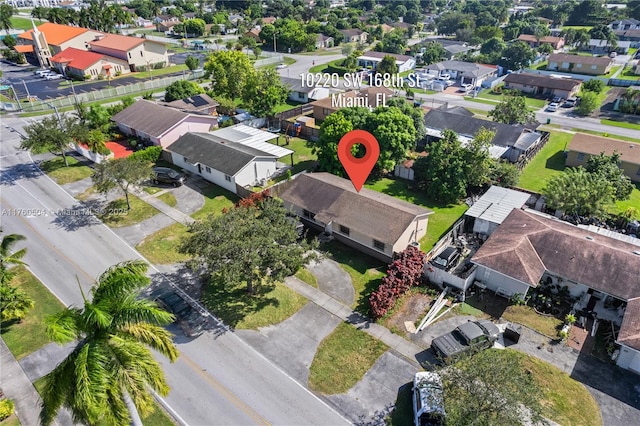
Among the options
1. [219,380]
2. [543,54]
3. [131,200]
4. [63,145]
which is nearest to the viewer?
[219,380]

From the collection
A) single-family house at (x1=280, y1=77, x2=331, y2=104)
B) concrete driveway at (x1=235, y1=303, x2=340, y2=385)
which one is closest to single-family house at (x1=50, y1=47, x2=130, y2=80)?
single-family house at (x1=280, y1=77, x2=331, y2=104)

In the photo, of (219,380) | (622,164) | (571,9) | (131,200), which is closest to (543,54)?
(571,9)

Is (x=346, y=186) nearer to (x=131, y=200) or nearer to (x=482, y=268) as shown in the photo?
(x=482, y=268)

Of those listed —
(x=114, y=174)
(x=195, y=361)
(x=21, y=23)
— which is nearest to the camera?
(x=195, y=361)

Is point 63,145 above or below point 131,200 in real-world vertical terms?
above

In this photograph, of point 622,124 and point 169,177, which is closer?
point 169,177

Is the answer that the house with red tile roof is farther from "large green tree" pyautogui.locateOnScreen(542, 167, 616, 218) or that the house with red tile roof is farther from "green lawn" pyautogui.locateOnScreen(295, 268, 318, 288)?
"large green tree" pyautogui.locateOnScreen(542, 167, 616, 218)

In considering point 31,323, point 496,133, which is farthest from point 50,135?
point 496,133

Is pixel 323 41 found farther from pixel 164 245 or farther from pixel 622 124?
pixel 164 245
